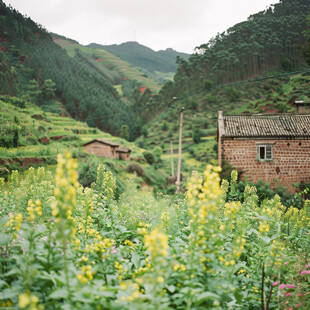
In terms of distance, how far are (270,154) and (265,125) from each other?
2.40 m

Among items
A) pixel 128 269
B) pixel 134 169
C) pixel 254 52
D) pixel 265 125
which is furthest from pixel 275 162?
pixel 254 52

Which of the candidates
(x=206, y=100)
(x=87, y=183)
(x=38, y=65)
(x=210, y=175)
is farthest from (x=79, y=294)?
(x=206, y=100)

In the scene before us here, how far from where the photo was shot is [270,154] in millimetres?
19047

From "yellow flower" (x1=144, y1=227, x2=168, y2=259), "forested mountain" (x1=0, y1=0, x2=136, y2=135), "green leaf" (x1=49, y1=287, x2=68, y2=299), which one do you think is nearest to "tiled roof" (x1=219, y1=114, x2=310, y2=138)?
"forested mountain" (x1=0, y1=0, x2=136, y2=135)

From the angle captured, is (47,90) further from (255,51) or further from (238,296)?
(255,51)

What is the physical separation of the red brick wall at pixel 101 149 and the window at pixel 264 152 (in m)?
17.6

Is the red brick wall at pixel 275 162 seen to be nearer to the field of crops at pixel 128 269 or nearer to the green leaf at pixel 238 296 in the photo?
the field of crops at pixel 128 269

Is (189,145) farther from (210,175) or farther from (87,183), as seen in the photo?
(210,175)

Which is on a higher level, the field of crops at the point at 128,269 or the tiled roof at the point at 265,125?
the tiled roof at the point at 265,125

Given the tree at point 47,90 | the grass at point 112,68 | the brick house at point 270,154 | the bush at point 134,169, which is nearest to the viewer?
the brick house at point 270,154

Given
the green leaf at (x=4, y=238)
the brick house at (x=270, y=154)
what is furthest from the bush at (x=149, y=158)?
the green leaf at (x=4, y=238)

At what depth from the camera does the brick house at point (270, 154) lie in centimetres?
1878

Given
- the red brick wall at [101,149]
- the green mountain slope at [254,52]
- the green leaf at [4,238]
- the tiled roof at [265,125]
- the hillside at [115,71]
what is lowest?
the green leaf at [4,238]

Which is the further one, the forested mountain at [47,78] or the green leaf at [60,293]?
the forested mountain at [47,78]
